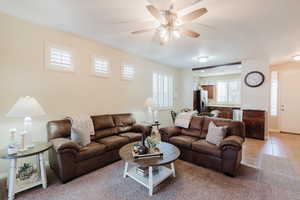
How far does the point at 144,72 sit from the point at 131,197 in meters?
3.81

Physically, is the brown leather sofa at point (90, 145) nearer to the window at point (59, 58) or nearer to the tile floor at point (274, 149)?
the window at point (59, 58)

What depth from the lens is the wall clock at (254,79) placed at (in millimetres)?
4746

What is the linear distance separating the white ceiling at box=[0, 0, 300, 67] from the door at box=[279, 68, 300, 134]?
1781 millimetres

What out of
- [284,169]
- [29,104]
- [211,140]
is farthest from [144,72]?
[284,169]

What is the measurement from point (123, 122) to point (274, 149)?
4.11 m

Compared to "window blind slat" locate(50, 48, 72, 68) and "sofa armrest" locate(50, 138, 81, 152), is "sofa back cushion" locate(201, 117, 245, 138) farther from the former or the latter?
"window blind slat" locate(50, 48, 72, 68)

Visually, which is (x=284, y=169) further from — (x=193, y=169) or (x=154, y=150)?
(x=154, y=150)

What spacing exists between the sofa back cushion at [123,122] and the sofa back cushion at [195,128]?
1.42 metres

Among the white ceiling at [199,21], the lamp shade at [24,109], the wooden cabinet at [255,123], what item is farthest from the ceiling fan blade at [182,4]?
the wooden cabinet at [255,123]

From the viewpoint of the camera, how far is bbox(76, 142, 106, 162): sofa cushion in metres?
2.43

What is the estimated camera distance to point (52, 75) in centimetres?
290

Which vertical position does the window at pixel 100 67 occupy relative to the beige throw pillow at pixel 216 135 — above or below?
above

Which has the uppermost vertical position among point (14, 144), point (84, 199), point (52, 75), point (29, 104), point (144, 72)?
point (144, 72)

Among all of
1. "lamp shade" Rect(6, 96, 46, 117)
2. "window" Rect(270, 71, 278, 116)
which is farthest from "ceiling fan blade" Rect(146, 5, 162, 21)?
"window" Rect(270, 71, 278, 116)
